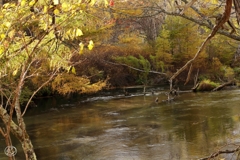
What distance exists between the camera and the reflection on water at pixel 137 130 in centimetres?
880

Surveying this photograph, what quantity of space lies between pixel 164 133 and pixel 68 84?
1124cm

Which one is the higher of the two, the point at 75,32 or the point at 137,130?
the point at 75,32

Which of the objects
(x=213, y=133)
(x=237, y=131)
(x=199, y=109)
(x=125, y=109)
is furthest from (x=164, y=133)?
(x=125, y=109)

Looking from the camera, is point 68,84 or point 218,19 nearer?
point 218,19

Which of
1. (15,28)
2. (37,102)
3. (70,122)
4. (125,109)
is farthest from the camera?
(37,102)

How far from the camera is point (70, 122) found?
13.5 metres

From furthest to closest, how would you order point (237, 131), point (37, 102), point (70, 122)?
point (37, 102)
point (70, 122)
point (237, 131)

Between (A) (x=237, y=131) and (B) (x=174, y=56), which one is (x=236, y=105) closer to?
(A) (x=237, y=131)

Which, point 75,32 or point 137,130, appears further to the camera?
point 137,130

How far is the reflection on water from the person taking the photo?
28.9 ft

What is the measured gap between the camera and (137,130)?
37.0 ft

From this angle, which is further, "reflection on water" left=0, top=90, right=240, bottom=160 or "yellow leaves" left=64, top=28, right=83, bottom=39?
"reflection on water" left=0, top=90, right=240, bottom=160

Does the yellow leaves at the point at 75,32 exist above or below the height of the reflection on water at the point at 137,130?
above

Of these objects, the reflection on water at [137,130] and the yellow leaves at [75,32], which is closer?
the yellow leaves at [75,32]
